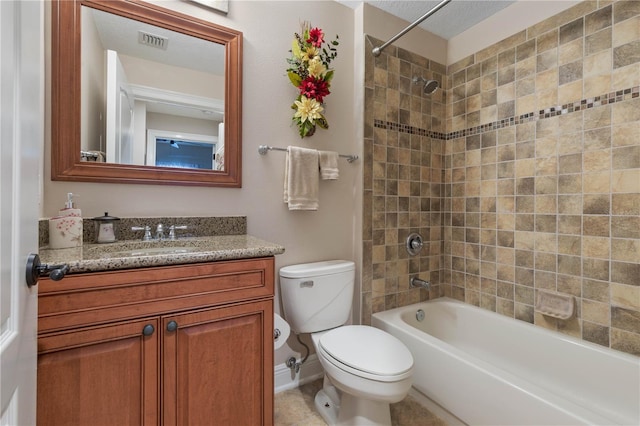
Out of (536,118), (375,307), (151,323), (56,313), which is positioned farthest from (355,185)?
(56,313)

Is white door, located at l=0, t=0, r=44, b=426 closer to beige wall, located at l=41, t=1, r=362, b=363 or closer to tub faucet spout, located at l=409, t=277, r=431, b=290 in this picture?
beige wall, located at l=41, t=1, r=362, b=363

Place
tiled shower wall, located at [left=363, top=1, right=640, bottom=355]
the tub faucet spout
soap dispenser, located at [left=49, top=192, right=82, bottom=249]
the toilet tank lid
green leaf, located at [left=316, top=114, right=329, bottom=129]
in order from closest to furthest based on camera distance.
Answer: soap dispenser, located at [left=49, top=192, right=82, bottom=249]
tiled shower wall, located at [left=363, top=1, right=640, bottom=355]
the toilet tank lid
green leaf, located at [left=316, top=114, right=329, bottom=129]
the tub faucet spout

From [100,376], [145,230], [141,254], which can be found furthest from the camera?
[145,230]

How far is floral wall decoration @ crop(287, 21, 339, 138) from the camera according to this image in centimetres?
167

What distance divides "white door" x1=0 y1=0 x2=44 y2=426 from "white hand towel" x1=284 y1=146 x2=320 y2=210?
1.13 m

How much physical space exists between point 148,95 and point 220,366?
1.26 meters

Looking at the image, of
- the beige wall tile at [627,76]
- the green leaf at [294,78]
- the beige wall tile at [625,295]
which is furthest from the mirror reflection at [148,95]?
the beige wall tile at [625,295]

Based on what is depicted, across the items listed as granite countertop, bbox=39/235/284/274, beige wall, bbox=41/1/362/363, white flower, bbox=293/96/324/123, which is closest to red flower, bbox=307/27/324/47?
beige wall, bbox=41/1/362/363

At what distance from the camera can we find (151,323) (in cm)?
97

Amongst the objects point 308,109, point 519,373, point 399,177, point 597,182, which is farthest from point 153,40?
point 519,373

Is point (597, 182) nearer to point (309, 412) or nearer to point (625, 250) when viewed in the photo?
point (625, 250)

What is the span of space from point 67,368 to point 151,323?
232 millimetres

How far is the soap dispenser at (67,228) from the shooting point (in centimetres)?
112

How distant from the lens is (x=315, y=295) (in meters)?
1.64
